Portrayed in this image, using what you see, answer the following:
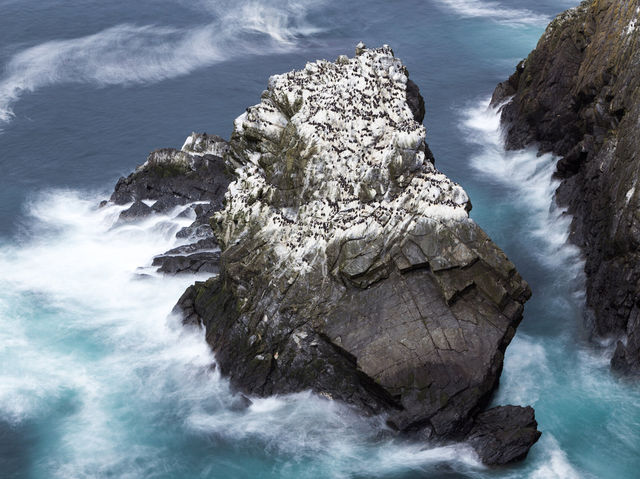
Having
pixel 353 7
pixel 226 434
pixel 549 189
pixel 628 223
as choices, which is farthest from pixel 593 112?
pixel 353 7

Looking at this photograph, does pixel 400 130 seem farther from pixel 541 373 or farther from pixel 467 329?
pixel 541 373

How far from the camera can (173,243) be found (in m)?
69.2

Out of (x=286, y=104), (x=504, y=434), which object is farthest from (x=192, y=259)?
(x=504, y=434)

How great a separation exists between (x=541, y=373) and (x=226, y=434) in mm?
21383

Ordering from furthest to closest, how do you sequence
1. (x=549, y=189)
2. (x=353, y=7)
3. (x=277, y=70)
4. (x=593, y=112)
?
(x=353, y=7) → (x=277, y=70) → (x=549, y=189) → (x=593, y=112)

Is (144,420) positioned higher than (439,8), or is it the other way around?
(439,8)

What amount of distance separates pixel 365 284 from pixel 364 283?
88 mm

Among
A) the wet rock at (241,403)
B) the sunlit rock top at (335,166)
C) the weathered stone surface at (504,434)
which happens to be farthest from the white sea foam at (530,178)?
the wet rock at (241,403)

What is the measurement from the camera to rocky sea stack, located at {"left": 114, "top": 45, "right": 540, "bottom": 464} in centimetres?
4844

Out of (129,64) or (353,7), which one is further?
(353,7)

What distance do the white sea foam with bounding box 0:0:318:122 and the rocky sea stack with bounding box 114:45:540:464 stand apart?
45845mm

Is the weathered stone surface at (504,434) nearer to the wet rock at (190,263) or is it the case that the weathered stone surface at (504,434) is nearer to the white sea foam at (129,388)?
the white sea foam at (129,388)

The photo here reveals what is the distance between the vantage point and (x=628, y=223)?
5634 centimetres

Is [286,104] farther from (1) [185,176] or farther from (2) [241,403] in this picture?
(2) [241,403]
